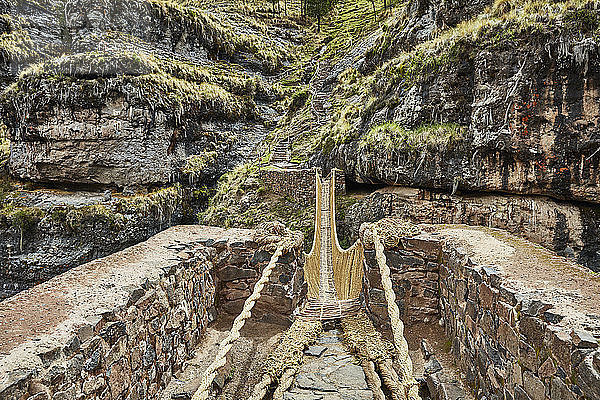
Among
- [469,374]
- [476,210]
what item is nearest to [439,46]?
[476,210]

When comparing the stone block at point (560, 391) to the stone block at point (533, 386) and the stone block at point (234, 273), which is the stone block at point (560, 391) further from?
the stone block at point (234, 273)

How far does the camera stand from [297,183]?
1046 centimetres

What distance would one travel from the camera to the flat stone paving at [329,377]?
3.31 meters

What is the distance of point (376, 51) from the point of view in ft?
39.4

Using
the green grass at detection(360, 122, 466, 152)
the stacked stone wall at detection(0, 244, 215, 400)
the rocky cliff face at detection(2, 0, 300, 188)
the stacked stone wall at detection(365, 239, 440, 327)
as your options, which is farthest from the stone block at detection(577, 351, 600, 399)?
the rocky cliff face at detection(2, 0, 300, 188)

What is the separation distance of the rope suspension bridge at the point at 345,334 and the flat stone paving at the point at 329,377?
0.07 meters

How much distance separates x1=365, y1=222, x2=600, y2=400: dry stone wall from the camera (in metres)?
1.85

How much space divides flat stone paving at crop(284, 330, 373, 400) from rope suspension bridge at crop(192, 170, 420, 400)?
2.8 inches

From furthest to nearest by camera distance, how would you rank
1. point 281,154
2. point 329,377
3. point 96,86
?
point 281,154 → point 96,86 → point 329,377

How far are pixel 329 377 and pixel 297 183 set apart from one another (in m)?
7.22

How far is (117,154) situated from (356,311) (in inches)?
362

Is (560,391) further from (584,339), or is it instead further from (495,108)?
(495,108)

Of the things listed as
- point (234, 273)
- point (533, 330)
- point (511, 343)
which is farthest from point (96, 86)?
point (533, 330)

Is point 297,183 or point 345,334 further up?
point 297,183
